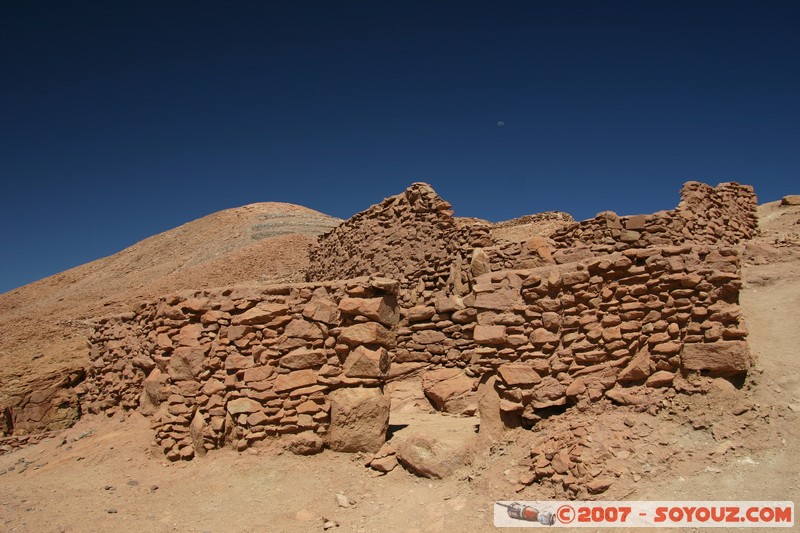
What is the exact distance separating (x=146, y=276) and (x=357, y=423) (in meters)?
23.0

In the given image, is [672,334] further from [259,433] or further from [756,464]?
[259,433]

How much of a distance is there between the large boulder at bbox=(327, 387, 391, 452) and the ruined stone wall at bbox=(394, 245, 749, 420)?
146 cm

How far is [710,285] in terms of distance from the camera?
543 cm

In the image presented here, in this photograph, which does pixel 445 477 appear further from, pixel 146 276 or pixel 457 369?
pixel 146 276

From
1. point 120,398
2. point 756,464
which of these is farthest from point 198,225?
point 756,464

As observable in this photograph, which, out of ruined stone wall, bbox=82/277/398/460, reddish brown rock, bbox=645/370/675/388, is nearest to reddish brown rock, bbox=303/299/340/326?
ruined stone wall, bbox=82/277/398/460

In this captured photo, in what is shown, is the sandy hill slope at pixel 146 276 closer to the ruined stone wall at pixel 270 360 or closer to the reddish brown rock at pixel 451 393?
the ruined stone wall at pixel 270 360

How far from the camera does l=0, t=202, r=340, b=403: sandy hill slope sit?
12.4 metres

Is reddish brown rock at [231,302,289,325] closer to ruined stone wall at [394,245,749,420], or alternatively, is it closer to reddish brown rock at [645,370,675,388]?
ruined stone wall at [394,245,749,420]

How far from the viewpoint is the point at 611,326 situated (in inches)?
225

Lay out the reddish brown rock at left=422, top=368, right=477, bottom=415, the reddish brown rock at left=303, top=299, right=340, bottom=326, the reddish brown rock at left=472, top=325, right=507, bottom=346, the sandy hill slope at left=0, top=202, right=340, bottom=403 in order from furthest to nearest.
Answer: the sandy hill slope at left=0, top=202, right=340, bottom=403 → the reddish brown rock at left=422, top=368, right=477, bottom=415 → the reddish brown rock at left=303, top=299, right=340, bottom=326 → the reddish brown rock at left=472, top=325, right=507, bottom=346

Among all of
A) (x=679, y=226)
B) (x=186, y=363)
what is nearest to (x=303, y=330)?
(x=186, y=363)

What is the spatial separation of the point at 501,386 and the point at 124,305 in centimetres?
1527

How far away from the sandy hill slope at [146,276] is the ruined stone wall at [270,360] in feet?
19.6
